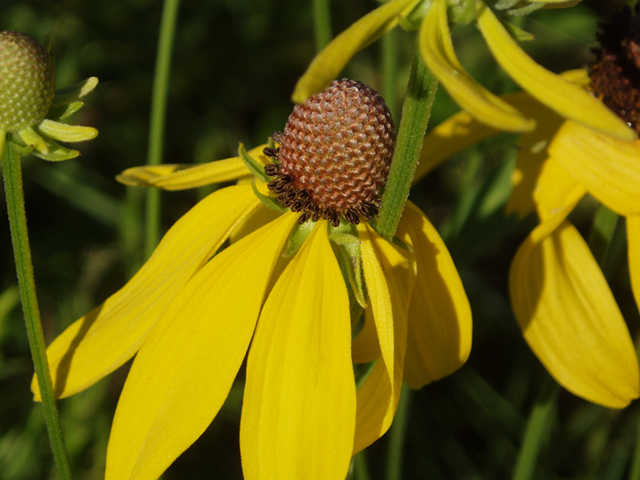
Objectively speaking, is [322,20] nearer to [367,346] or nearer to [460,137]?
[460,137]

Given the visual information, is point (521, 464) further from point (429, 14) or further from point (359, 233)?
point (429, 14)

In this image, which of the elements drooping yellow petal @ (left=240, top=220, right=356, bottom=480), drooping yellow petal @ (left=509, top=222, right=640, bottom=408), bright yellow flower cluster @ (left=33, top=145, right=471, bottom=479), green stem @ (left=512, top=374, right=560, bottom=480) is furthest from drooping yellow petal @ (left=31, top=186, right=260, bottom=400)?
green stem @ (left=512, top=374, right=560, bottom=480)

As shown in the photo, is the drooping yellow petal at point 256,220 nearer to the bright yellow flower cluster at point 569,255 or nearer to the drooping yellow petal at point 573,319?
the bright yellow flower cluster at point 569,255

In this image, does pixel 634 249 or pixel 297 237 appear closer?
pixel 297 237

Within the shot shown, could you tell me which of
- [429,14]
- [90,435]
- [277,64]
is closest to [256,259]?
[429,14]

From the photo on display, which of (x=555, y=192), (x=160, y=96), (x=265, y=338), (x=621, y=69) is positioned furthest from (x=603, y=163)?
(x=160, y=96)

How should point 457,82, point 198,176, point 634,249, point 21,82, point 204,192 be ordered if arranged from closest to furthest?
point 457,82 → point 21,82 → point 198,176 → point 634,249 → point 204,192

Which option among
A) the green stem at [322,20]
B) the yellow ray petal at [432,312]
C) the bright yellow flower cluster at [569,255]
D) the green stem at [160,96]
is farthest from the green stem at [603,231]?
the green stem at [160,96]
